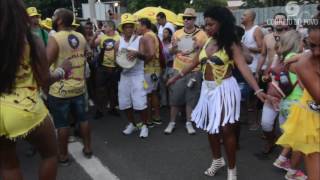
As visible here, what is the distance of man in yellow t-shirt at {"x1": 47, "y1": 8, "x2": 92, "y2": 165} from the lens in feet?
16.6

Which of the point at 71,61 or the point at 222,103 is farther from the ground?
the point at 71,61

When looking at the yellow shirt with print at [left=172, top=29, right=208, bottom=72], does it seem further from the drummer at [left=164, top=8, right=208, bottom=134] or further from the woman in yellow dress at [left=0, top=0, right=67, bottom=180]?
the woman in yellow dress at [left=0, top=0, right=67, bottom=180]

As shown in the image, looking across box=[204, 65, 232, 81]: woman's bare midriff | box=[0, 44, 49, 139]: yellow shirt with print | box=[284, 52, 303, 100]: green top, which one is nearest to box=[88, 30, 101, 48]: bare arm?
box=[204, 65, 232, 81]: woman's bare midriff

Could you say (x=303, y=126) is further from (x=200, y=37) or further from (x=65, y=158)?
(x=200, y=37)

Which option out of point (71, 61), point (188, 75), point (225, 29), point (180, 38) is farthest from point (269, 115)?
point (71, 61)

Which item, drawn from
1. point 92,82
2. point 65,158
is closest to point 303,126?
point 65,158

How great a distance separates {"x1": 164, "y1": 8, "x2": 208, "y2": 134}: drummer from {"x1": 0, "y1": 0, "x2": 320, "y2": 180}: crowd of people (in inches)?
0.6

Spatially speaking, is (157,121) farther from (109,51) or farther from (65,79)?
(65,79)

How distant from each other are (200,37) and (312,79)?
3.82 metres

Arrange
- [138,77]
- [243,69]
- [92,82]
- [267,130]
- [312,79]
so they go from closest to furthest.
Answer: [312,79], [243,69], [267,130], [138,77], [92,82]

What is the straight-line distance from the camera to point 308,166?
3.05 metres

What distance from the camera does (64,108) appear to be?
5258 mm

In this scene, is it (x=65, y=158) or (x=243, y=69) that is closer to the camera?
(x=243, y=69)

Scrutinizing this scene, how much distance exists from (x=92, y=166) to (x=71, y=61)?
122 cm
